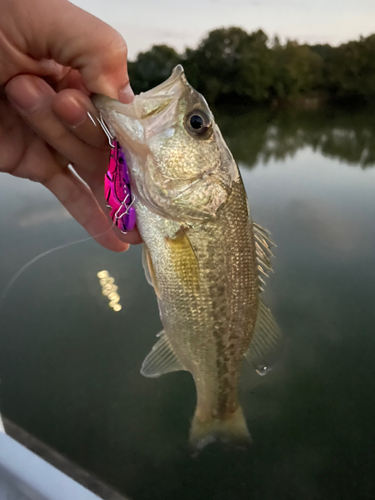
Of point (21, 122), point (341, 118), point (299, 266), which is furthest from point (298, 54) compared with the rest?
point (21, 122)

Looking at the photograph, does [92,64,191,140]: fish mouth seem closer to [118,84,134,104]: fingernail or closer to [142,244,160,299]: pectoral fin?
[118,84,134,104]: fingernail

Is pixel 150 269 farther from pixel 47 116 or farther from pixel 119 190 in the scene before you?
pixel 47 116

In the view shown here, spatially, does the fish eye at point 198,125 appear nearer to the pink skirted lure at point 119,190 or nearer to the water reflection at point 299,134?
the pink skirted lure at point 119,190

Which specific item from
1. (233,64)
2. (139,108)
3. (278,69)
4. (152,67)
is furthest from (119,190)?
(278,69)

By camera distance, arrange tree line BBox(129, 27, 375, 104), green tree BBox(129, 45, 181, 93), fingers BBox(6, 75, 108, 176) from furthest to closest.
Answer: tree line BBox(129, 27, 375, 104), green tree BBox(129, 45, 181, 93), fingers BBox(6, 75, 108, 176)

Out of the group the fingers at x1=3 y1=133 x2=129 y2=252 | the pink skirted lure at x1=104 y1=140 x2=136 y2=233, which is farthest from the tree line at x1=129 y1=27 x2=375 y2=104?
the pink skirted lure at x1=104 y1=140 x2=136 y2=233

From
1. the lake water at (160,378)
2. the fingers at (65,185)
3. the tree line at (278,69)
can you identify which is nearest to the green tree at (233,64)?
the tree line at (278,69)
